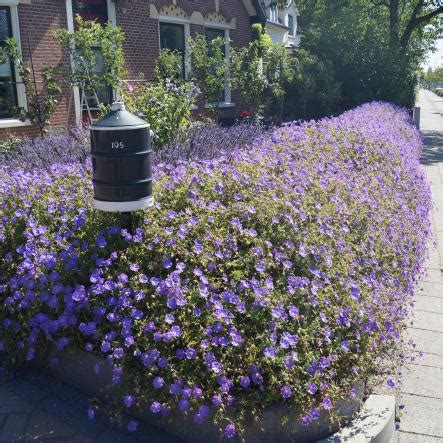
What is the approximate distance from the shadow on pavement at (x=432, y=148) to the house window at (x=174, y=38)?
7.05 metres

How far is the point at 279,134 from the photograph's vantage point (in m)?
6.07

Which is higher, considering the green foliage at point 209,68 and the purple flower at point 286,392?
the green foliage at point 209,68

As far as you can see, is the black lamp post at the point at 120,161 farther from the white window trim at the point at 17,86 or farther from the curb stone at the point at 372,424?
the white window trim at the point at 17,86

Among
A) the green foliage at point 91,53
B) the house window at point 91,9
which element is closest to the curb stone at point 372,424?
the green foliage at point 91,53

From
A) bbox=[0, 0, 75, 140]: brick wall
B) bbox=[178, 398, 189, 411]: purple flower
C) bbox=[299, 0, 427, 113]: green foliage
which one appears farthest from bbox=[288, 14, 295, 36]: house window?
bbox=[178, 398, 189, 411]: purple flower

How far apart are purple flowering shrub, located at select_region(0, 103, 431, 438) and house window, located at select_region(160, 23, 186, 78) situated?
11787 millimetres

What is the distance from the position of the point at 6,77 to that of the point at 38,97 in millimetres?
685

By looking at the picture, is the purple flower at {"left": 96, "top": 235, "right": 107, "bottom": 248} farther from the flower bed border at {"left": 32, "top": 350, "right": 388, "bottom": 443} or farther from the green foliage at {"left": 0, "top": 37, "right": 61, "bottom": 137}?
the green foliage at {"left": 0, "top": 37, "right": 61, "bottom": 137}

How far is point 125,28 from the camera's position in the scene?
13.4m

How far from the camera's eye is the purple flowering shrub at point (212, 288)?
2.57 metres

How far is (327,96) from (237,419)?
1547 cm

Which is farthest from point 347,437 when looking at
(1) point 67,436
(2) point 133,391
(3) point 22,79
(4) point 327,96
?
(4) point 327,96

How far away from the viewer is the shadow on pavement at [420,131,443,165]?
1374cm

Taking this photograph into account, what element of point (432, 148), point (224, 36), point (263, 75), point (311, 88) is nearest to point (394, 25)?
point (311, 88)
